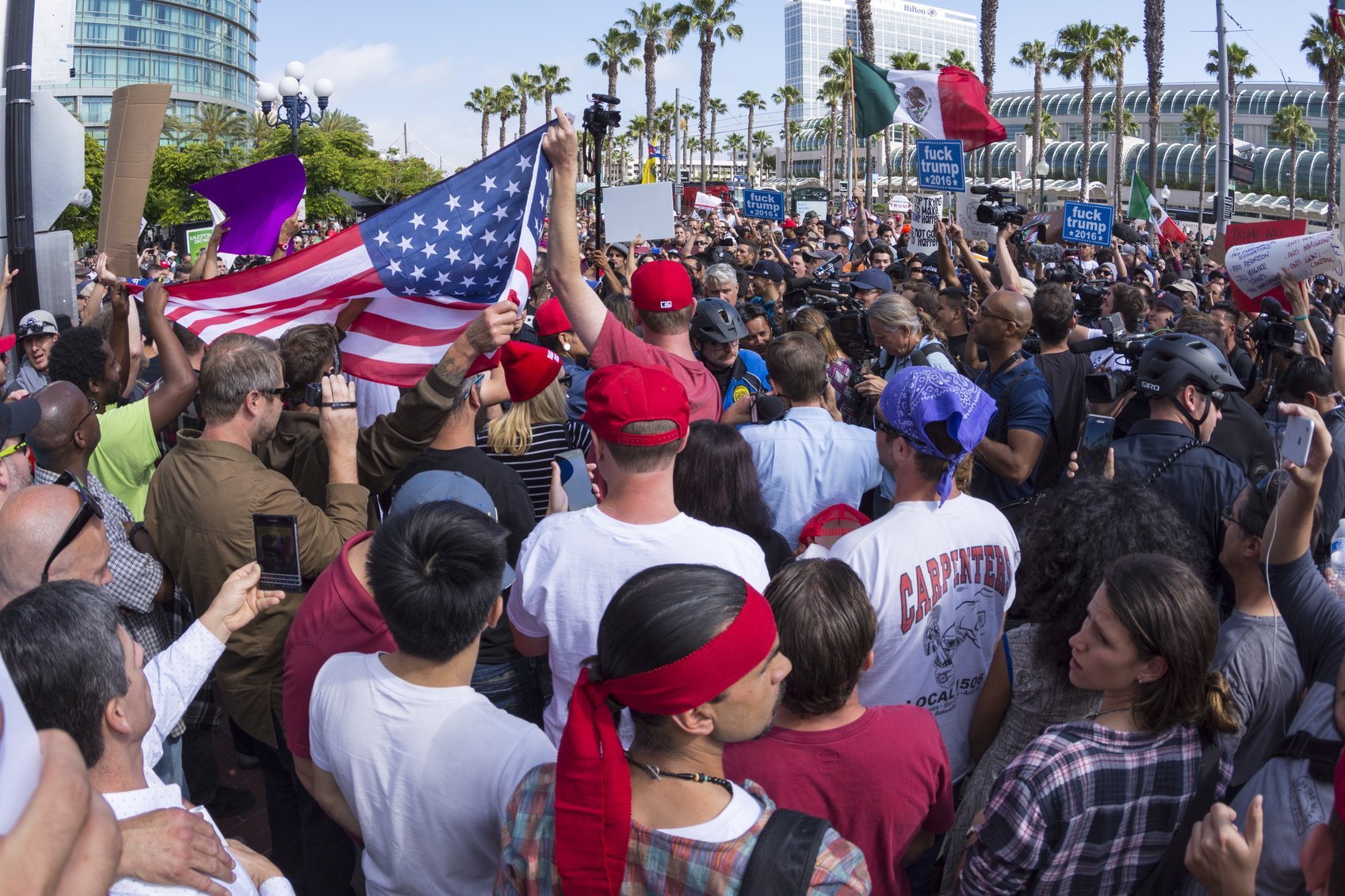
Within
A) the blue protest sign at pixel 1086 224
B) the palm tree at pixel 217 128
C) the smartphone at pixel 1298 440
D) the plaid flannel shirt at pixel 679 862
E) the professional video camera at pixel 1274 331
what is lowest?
the plaid flannel shirt at pixel 679 862

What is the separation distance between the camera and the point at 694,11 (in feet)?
178

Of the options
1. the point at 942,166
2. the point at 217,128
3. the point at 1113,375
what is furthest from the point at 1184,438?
the point at 217,128

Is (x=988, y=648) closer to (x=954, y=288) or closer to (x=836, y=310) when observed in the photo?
(x=836, y=310)

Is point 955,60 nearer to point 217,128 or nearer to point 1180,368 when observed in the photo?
point 1180,368

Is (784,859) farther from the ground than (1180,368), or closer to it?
closer to it

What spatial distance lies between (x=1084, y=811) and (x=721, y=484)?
1.57 meters

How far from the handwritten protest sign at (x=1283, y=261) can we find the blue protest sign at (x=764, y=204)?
13377mm

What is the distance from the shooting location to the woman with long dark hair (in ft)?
11.6

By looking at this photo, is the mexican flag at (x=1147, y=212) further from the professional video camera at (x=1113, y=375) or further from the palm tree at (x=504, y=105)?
the palm tree at (x=504, y=105)

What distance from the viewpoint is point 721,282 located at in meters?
8.05

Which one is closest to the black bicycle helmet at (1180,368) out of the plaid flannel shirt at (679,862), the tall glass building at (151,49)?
the plaid flannel shirt at (679,862)

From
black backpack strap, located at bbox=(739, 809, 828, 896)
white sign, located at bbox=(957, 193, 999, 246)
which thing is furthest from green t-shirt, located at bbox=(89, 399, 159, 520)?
white sign, located at bbox=(957, 193, 999, 246)

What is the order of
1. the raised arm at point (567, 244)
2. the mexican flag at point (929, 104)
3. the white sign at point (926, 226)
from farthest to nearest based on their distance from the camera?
the mexican flag at point (929, 104)
the white sign at point (926, 226)
the raised arm at point (567, 244)

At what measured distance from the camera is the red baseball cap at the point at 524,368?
4219mm
